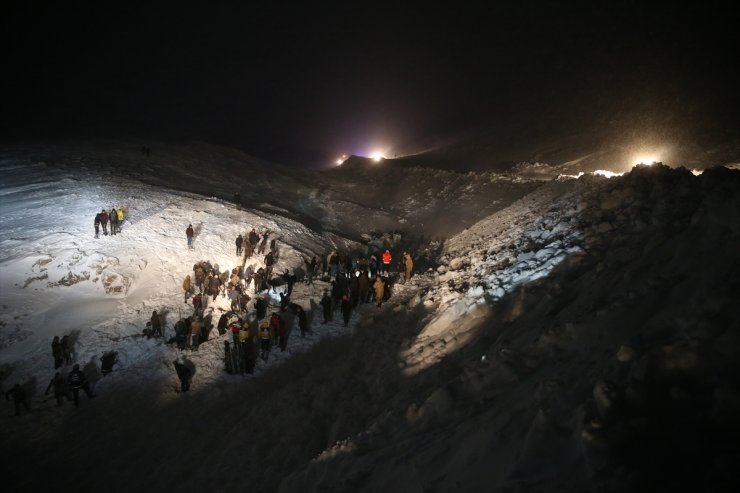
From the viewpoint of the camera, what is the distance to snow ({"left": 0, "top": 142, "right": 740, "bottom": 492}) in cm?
432

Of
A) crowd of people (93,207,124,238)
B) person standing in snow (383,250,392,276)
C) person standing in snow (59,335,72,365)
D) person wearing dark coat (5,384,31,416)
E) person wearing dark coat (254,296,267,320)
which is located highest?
crowd of people (93,207,124,238)

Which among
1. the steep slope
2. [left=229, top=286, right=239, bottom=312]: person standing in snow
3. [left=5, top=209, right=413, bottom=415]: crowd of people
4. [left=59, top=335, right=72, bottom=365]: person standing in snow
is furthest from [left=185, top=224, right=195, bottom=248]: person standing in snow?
the steep slope

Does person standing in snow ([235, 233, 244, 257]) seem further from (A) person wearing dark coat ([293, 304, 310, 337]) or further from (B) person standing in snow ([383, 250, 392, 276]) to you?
(B) person standing in snow ([383, 250, 392, 276])

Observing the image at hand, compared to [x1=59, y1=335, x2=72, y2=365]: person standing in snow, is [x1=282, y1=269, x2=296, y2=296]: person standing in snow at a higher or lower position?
higher

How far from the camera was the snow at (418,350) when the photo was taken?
4.32 metres

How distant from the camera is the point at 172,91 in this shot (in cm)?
9462

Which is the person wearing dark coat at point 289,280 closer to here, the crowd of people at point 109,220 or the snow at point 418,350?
the snow at point 418,350

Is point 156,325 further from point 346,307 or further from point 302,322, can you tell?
point 346,307

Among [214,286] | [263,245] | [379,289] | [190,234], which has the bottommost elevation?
[379,289]

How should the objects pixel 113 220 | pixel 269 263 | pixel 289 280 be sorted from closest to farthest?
pixel 289 280, pixel 269 263, pixel 113 220

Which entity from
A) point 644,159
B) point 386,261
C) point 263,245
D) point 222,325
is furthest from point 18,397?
point 644,159

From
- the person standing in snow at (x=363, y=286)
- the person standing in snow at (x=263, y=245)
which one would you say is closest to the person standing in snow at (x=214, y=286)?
the person standing in snow at (x=263, y=245)

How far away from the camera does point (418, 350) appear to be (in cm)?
1120

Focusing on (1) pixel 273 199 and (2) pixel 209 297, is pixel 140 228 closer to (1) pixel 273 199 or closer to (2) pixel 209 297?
(2) pixel 209 297
